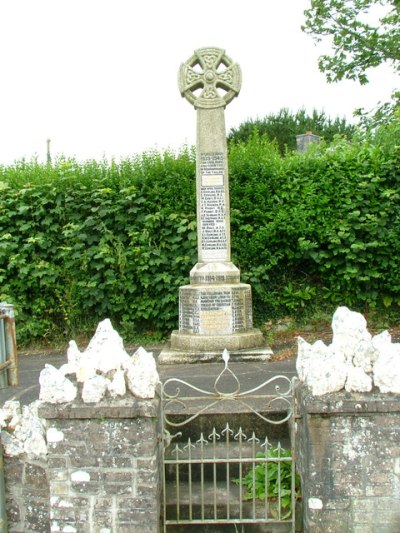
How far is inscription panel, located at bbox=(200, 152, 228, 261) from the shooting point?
7.57 metres

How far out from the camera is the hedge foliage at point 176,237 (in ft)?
27.4

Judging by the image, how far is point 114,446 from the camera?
3.34 metres

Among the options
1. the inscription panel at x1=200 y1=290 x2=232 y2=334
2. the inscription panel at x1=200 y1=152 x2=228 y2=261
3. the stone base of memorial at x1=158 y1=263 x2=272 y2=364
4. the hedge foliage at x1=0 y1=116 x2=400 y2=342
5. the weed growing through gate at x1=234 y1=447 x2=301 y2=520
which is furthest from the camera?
the hedge foliage at x1=0 y1=116 x2=400 y2=342

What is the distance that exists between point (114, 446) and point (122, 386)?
13.7 inches

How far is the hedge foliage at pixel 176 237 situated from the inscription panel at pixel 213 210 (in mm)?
800

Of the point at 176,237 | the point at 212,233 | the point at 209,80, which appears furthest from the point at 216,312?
the point at 209,80

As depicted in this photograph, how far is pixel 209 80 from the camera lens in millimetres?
7656

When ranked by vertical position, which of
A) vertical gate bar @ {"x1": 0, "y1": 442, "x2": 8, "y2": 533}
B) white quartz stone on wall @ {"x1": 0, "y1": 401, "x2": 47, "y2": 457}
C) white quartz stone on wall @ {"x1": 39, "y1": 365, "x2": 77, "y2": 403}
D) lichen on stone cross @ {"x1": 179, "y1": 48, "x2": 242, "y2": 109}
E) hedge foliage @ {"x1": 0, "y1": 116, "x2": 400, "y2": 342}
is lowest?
vertical gate bar @ {"x1": 0, "y1": 442, "x2": 8, "y2": 533}

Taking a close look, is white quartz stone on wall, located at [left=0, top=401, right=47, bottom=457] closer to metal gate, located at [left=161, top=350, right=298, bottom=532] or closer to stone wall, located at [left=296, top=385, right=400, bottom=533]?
metal gate, located at [left=161, top=350, right=298, bottom=532]

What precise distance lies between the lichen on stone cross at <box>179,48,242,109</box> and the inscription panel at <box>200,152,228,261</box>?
75cm

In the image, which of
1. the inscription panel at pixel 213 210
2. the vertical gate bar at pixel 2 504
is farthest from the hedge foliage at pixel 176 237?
the vertical gate bar at pixel 2 504

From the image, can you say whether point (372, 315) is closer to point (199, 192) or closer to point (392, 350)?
point (199, 192)

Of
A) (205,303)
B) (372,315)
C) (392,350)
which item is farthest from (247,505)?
(372,315)

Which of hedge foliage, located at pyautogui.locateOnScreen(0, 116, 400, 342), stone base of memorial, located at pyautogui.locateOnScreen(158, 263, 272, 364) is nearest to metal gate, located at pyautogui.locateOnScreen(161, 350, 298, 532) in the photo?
stone base of memorial, located at pyautogui.locateOnScreen(158, 263, 272, 364)
